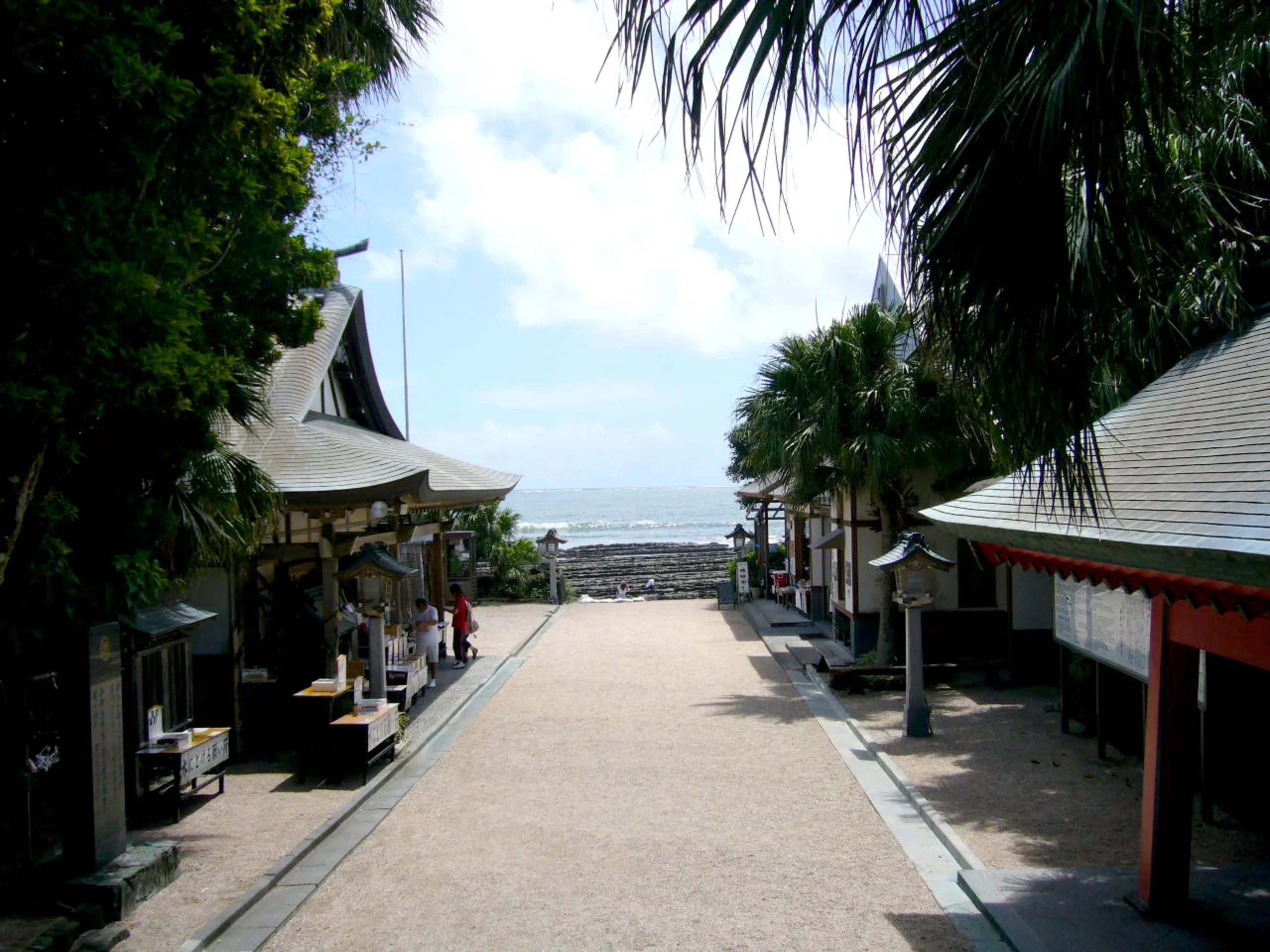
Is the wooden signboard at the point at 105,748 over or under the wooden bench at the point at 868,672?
over

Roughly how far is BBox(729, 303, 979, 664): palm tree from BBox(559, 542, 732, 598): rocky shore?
59.3 feet

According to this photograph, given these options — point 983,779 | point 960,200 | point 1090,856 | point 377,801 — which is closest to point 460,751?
point 377,801

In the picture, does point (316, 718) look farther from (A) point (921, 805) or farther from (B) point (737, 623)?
(B) point (737, 623)

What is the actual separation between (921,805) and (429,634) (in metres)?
9.24

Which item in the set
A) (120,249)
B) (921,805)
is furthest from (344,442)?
(120,249)

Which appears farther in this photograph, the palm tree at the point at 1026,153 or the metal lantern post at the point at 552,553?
the metal lantern post at the point at 552,553

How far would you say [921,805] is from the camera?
897cm

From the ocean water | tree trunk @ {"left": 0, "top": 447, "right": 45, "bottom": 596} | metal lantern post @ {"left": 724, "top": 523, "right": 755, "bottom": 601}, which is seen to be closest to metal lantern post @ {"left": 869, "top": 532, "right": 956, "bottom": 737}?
tree trunk @ {"left": 0, "top": 447, "right": 45, "bottom": 596}

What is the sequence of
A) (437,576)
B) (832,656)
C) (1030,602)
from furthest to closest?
1. (437,576)
2. (832,656)
3. (1030,602)

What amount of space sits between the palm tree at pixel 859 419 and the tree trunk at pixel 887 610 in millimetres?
18

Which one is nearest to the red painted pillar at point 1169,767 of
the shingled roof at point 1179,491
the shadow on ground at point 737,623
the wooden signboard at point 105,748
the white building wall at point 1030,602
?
the shingled roof at point 1179,491

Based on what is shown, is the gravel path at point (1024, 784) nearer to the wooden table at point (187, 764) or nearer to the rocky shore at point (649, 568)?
the wooden table at point (187, 764)

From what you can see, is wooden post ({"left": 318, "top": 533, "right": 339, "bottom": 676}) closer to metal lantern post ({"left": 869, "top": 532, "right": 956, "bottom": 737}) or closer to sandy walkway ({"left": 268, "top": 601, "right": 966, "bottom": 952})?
sandy walkway ({"left": 268, "top": 601, "right": 966, "bottom": 952})

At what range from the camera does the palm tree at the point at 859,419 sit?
1516 centimetres
